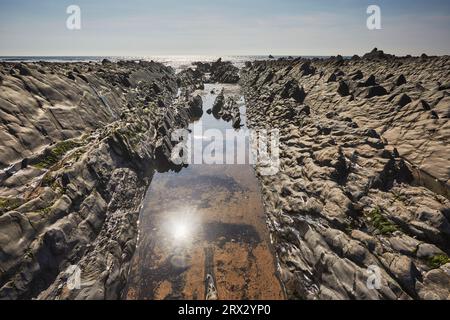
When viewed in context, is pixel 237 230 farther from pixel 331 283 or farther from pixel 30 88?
pixel 30 88

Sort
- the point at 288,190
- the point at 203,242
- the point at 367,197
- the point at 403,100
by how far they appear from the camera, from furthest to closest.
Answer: the point at 403,100 < the point at 288,190 < the point at 203,242 < the point at 367,197

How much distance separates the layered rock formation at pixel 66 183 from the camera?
1259 centimetres

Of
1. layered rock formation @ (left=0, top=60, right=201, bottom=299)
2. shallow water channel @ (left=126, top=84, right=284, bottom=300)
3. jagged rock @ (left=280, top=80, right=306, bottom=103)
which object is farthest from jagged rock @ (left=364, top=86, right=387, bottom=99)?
layered rock formation @ (left=0, top=60, right=201, bottom=299)

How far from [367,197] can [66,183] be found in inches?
732

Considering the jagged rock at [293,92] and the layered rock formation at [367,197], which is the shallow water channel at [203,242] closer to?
the layered rock formation at [367,197]

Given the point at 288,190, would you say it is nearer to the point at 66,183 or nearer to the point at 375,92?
the point at 66,183

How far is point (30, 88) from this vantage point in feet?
77.3

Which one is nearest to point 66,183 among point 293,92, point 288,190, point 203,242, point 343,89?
point 203,242

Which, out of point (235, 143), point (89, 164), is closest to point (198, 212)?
point (89, 164)

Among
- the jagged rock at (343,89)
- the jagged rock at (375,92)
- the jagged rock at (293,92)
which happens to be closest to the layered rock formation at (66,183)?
the jagged rock at (293,92)

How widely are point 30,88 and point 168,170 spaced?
13962 millimetres

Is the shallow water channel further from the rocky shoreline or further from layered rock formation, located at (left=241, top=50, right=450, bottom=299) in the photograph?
layered rock formation, located at (left=241, top=50, right=450, bottom=299)

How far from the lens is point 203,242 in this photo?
17750 millimetres

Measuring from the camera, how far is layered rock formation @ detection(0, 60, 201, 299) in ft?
41.3
